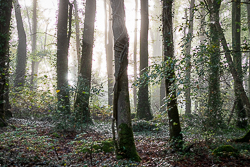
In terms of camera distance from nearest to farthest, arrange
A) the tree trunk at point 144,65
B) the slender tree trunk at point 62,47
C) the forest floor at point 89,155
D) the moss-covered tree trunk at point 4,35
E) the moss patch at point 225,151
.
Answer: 1. the forest floor at point 89,155
2. the moss patch at point 225,151
3. the moss-covered tree trunk at point 4,35
4. the slender tree trunk at point 62,47
5. the tree trunk at point 144,65

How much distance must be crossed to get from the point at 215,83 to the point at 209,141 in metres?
2.51

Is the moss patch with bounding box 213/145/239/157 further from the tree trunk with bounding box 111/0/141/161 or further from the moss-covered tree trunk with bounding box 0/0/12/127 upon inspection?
the moss-covered tree trunk with bounding box 0/0/12/127

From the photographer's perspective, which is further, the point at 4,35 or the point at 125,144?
the point at 4,35

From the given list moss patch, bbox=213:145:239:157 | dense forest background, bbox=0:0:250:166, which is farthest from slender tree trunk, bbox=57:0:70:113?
moss patch, bbox=213:145:239:157

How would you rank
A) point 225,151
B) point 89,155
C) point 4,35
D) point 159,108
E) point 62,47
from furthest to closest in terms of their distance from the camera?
point 62,47 < point 4,35 < point 225,151 < point 89,155 < point 159,108

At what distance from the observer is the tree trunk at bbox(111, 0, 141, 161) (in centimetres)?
511

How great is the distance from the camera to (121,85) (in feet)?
17.0

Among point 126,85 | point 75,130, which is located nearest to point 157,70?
point 126,85

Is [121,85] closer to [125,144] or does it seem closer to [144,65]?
[125,144]

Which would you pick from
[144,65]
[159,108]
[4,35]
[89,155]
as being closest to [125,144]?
[159,108]

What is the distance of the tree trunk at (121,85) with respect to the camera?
511cm

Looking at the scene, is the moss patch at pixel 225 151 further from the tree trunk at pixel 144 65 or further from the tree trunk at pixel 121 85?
the tree trunk at pixel 144 65

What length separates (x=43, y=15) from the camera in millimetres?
30906

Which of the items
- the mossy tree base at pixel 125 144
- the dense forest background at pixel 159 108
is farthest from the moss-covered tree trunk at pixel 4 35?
the mossy tree base at pixel 125 144
